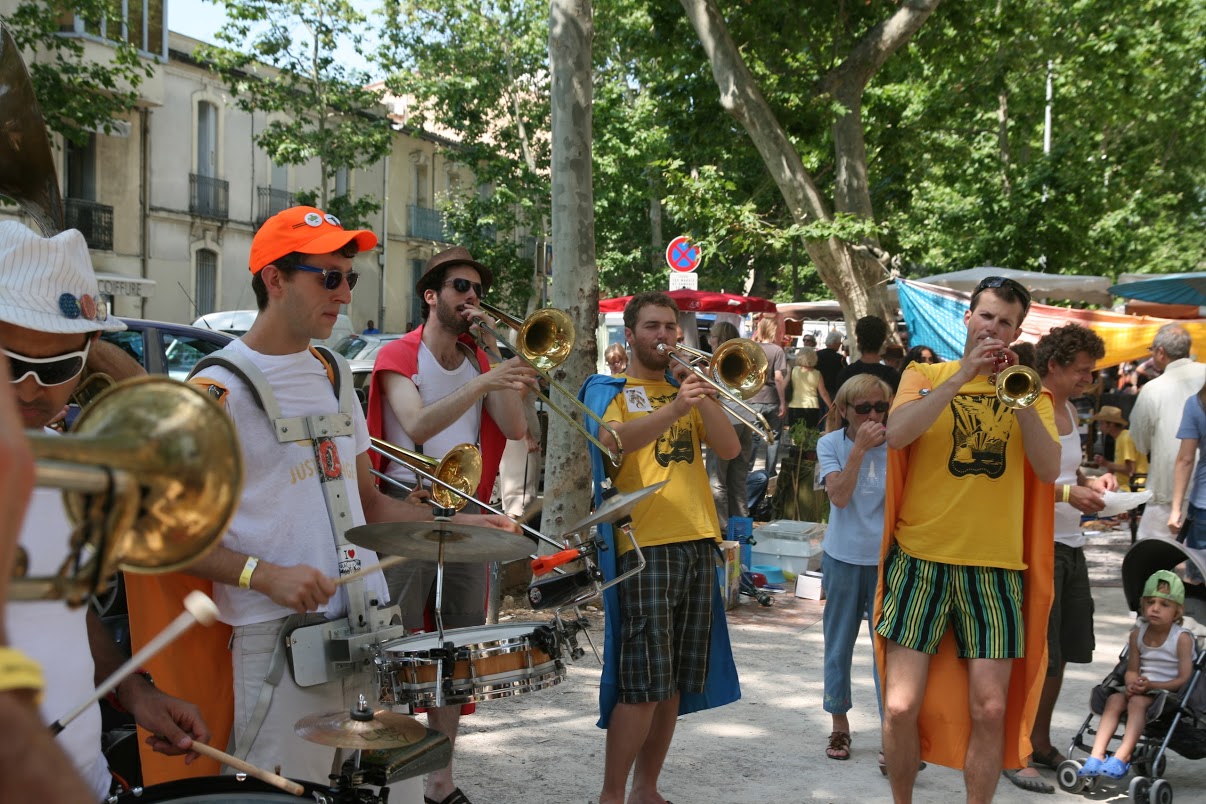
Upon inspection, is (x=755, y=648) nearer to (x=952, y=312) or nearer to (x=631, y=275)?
(x=952, y=312)

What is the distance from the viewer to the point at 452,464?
4293 mm

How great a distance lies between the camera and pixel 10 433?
0.74 m

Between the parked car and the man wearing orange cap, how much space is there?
4643 mm

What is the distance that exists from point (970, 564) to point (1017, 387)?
2.04 ft

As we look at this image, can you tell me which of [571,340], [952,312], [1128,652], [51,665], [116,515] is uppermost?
[952,312]

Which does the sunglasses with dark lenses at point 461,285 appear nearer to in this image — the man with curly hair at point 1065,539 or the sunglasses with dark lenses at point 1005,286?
the sunglasses with dark lenses at point 1005,286

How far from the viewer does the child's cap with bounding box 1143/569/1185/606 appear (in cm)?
530

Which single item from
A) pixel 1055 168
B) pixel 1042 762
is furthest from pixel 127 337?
pixel 1055 168

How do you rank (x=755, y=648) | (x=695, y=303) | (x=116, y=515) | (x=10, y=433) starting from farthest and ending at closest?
(x=695, y=303), (x=755, y=648), (x=116, y=515), (x=10, y=433)

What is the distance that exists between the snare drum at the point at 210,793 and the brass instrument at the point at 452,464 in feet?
6.67

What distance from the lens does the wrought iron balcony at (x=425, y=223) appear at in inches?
1805

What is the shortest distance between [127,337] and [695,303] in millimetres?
10986

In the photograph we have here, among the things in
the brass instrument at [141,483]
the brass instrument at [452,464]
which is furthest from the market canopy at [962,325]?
the brass instrument at [141,483]

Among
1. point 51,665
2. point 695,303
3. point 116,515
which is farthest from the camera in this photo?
point 695,303
